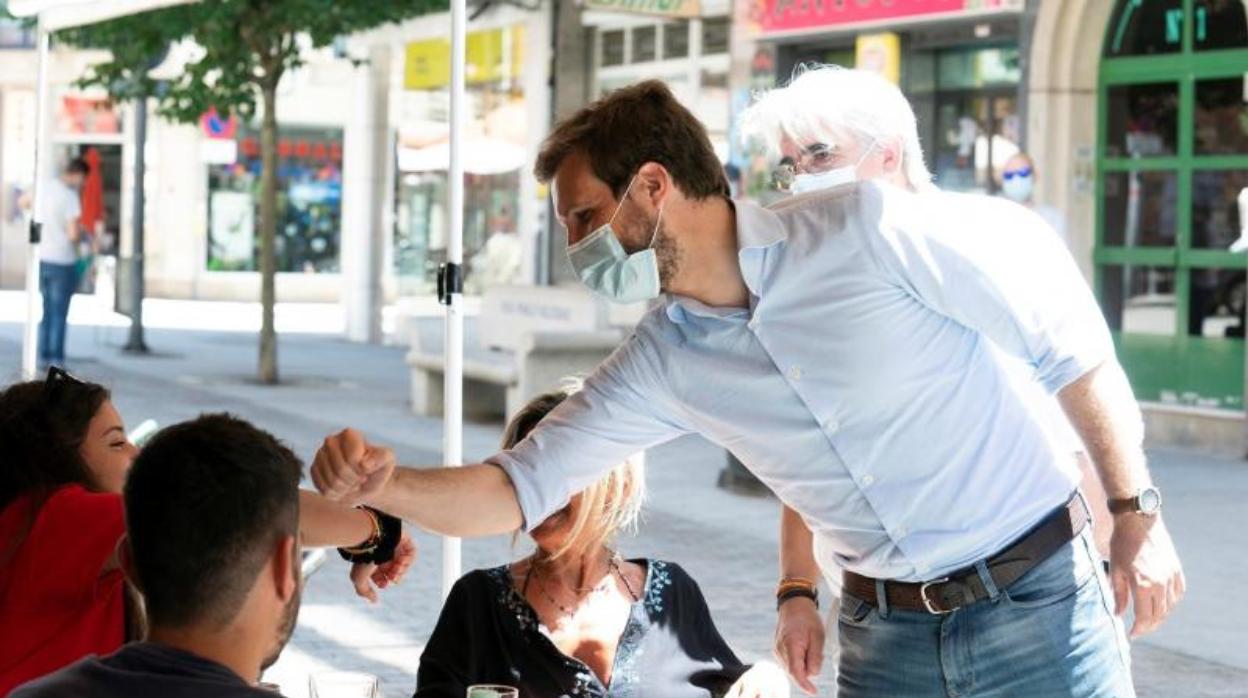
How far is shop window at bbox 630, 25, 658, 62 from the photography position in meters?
22.0

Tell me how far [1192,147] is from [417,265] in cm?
1382

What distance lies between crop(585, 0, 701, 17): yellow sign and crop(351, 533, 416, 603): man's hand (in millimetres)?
15512

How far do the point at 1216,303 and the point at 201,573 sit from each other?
42.3 ft

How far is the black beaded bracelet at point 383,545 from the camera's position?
11.7ft

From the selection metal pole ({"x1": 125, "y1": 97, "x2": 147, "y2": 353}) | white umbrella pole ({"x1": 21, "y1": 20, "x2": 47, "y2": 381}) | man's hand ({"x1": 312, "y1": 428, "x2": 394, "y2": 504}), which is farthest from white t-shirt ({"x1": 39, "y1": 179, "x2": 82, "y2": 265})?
man's hand ({"x1": 312, "y1": 428, "x2": 394, "y2": 504})

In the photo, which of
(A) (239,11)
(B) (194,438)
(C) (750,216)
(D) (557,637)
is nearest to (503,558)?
(D) (557,637)

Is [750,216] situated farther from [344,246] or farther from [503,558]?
[344,246]

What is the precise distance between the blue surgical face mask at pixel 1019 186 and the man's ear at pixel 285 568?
39.6ft

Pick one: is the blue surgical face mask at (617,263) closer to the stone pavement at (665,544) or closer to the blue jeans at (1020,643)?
the blue jeans at (1020,643)

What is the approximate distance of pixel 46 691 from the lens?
2.62 meters

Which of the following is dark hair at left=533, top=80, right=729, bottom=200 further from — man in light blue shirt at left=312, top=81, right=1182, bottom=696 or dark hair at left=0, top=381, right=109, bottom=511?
dark hair at left=0, top=381, right=109, bottom=511

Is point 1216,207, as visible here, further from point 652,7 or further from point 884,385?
point 884,385

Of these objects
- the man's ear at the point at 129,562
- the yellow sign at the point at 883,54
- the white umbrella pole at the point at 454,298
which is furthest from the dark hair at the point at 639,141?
the yellow sign at the point at 883,54

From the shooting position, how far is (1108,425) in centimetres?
345
